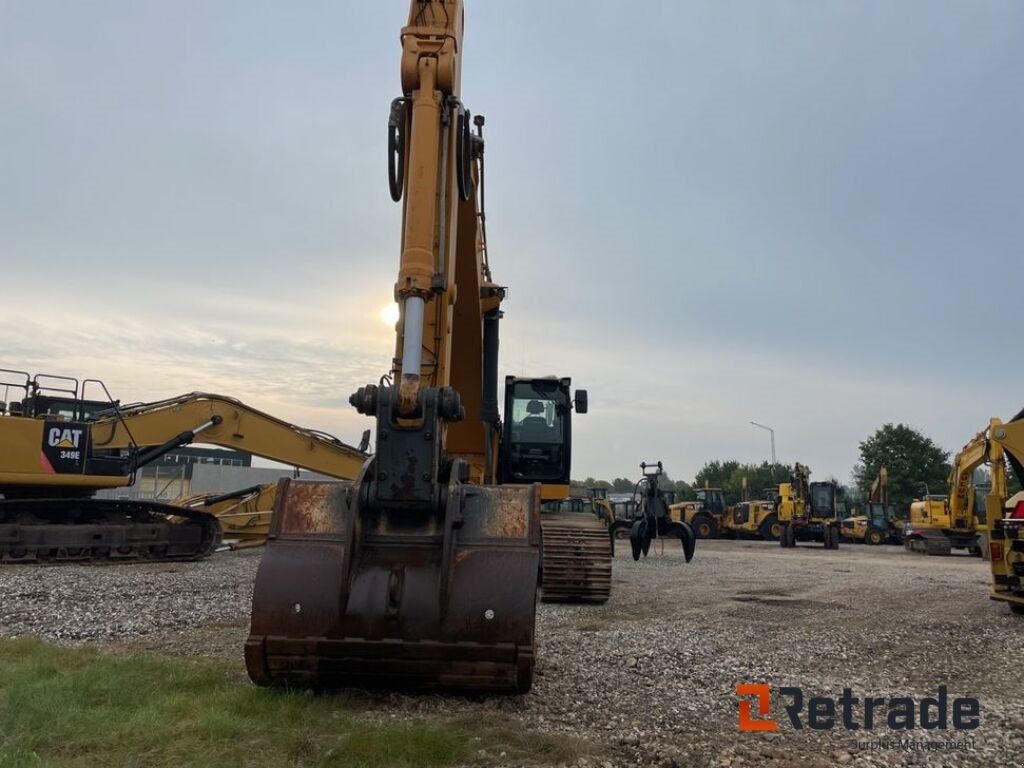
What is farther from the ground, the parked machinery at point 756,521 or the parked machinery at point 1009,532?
the parked machinery at point 1009,532

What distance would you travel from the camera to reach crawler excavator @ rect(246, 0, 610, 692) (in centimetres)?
469

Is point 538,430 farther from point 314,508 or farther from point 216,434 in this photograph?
point 216,434

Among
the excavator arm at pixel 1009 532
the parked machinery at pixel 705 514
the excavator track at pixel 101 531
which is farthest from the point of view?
the parked machinery at pixel 705 514

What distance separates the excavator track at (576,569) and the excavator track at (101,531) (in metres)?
8.31

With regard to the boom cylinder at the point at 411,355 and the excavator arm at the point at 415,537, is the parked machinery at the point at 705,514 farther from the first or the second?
the boom cylinder at the point at 411,355

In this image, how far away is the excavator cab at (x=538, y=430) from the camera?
1123 cm

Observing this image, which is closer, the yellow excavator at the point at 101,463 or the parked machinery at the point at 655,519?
the yellow excavator at the point at 101,463

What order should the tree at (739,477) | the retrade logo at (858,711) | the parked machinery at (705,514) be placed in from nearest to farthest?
the retrade logo at (858,711) < the parked machinery at (705,514) < the tree at (739,477)

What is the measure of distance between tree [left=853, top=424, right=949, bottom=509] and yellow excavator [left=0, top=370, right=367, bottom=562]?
189 feet

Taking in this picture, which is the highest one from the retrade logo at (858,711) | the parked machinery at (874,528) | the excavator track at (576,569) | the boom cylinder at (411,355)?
the boom cylinder at (411,355)

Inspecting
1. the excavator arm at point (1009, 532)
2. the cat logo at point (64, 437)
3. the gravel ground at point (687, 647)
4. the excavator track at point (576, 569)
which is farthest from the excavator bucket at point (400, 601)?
the cat logo at point (64, 437)

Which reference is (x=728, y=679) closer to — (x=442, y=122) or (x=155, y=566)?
(x=442, y=122)

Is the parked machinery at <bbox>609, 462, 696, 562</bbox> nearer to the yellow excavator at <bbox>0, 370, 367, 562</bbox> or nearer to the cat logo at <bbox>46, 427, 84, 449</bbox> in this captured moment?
the yellow excavator at <bbox>0, 370, 367, 562</bbox>

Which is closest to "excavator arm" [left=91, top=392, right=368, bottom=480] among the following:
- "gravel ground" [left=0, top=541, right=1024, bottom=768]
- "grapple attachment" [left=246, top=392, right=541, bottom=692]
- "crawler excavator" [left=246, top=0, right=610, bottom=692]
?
"gravel ground" [left=0, top=541, right=1024, bottom=768]
